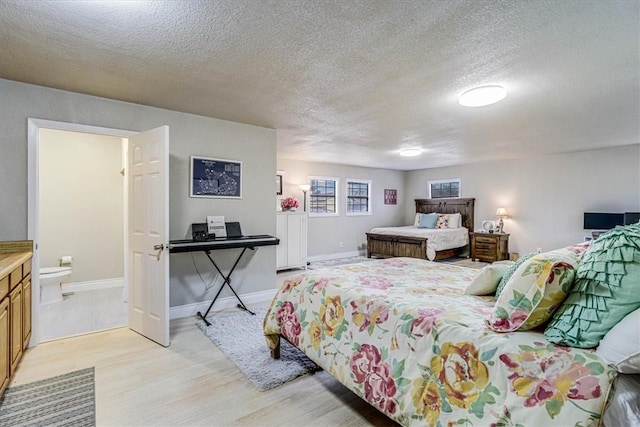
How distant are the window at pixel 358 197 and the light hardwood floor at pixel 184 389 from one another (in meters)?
5.86

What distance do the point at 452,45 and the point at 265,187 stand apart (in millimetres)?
2811

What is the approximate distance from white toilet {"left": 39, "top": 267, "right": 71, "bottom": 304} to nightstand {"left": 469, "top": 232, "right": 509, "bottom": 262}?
757cm

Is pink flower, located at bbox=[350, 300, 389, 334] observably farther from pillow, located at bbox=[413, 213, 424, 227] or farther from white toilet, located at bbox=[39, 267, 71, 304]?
pillow, located at bbox=[413, 213, 424, 227]

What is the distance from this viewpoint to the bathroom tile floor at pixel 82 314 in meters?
3.20

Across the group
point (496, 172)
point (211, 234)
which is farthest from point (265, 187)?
point (496, 172)

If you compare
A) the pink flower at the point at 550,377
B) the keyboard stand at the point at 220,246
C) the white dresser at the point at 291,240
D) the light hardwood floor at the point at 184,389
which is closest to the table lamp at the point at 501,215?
the white dresser at the point at 291,240

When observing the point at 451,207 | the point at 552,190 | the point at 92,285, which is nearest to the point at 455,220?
the point at 451,207

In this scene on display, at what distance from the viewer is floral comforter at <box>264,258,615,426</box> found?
109cm

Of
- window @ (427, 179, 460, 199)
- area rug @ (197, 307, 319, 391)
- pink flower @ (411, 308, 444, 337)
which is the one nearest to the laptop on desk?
area rug @ (197, 307, 319, 391)

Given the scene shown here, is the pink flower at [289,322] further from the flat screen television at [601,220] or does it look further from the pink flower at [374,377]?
the flat screen television at [601,220]

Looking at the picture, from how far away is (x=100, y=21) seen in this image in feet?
5.93

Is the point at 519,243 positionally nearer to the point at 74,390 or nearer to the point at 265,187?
the point at 265,187

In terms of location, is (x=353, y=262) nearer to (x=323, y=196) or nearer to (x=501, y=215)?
(x=323, y=196)

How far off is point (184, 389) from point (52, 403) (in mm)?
782
